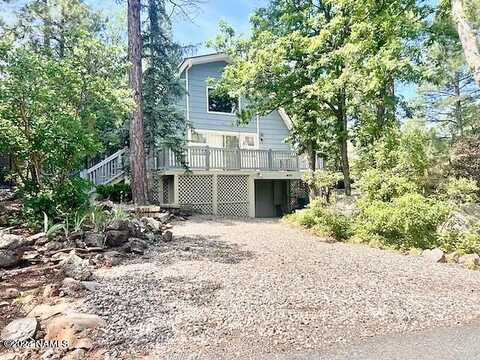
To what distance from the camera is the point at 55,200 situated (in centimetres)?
775

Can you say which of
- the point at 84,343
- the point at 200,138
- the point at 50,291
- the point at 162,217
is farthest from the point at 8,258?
the point at 200,138

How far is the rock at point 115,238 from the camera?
730 cm

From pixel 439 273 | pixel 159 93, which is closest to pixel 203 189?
pixel 159 93

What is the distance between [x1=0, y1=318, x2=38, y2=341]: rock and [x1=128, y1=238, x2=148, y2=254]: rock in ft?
10.5

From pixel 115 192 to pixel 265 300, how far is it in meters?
9.38

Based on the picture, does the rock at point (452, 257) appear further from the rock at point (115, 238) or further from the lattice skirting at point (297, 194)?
the lattice skirting at point (297, 194)

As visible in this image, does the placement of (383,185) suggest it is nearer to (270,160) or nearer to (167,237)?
(167,237)

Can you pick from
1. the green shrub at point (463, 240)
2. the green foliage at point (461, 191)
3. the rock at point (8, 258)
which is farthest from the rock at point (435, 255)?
the rock at point (8, 258)

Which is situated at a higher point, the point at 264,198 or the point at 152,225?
the point at 264,198

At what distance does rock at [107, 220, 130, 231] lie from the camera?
754 cm

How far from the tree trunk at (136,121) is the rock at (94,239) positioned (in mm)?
4707

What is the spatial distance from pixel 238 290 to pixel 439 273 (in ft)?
12.8

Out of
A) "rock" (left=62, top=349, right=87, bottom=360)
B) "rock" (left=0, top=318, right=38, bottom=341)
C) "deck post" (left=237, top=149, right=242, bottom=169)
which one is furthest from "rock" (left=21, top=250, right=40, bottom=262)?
"deck post" (left=237, top=149, right=242, bottom=169)

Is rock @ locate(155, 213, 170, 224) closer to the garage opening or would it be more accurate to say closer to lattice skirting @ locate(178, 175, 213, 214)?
lattice skirting @ locate(178, 175, 213, 214)
